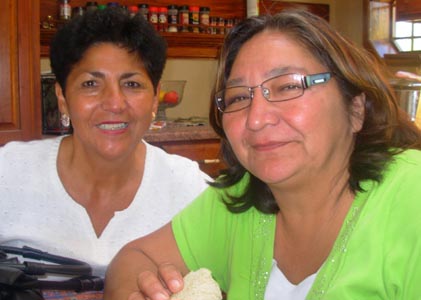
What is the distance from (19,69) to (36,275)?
140cm

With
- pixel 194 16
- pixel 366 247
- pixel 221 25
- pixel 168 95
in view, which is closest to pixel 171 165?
pixel 366 247

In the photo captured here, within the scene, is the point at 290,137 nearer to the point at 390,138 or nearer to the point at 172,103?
the point at 390,138

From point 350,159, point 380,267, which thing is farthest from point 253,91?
point 380,267

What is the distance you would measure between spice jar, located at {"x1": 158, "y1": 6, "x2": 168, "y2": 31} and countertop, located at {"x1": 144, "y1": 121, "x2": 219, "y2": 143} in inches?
33.3

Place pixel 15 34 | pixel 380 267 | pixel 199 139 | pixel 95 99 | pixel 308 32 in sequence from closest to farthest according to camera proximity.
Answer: pixel 380 267
pixel 308 32
pixel 95 99
pixel 15 34
pixel 199 139

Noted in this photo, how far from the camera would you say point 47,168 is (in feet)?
5.33

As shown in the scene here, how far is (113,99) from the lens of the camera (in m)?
1.54

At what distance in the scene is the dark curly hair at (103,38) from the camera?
1570 mm

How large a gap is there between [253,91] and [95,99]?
0.69 meters

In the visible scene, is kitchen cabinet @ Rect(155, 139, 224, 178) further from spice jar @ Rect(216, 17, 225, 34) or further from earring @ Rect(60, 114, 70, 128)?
spice jar @ Rect(216, 17, 225, 34)

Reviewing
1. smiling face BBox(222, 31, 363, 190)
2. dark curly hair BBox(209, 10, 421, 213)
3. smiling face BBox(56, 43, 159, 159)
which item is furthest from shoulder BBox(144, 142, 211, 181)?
smiling face BBox(222, 31, 363, 190)

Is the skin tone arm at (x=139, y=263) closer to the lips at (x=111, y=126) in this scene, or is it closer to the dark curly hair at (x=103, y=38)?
the lips at (x=111, y=126)

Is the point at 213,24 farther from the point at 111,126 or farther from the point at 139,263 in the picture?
the point at 139,263

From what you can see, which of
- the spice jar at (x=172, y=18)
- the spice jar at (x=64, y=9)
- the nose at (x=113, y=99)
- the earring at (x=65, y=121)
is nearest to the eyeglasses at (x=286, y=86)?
the nose at (x=113, y=99)
